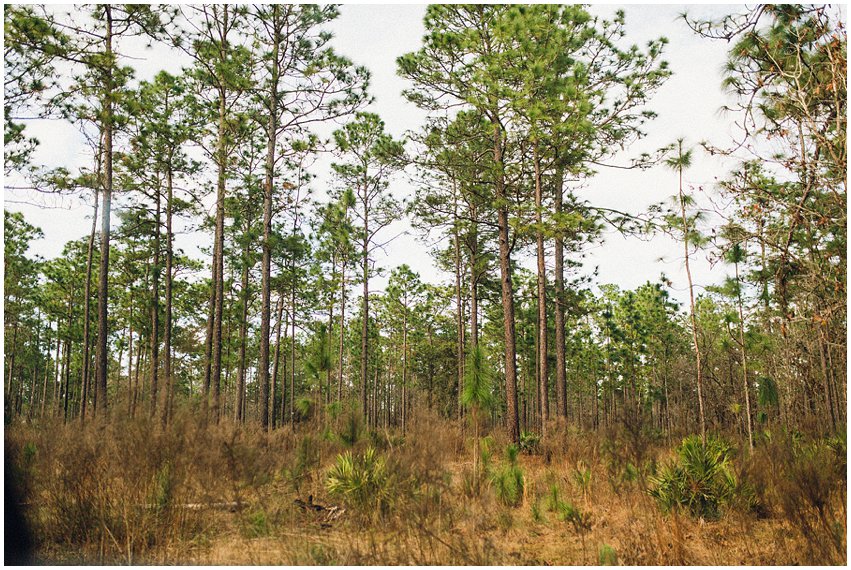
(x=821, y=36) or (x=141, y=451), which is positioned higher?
(x=821, y=36)

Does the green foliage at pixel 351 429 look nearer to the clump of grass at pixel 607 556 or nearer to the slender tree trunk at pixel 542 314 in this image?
the clump of grass at pixel 607 556

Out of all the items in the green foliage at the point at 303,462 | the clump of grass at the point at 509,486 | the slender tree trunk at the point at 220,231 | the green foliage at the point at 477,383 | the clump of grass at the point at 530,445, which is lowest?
the clump of grass at the point at 530,445

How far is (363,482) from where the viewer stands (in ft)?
21.1

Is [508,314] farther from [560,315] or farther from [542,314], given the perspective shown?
[560,315]

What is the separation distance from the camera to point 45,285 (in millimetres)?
24828

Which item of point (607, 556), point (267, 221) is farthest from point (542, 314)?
point (607, 556)

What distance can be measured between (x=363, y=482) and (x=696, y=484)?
3.89m

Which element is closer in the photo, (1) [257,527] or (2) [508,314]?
(1) [257,527]

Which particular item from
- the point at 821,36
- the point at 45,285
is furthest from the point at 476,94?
the point at 45,285

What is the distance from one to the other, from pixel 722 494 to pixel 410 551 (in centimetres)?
404

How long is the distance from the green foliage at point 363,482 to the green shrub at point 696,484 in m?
3.16

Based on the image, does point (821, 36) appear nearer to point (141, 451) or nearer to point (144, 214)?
point (141, 451)

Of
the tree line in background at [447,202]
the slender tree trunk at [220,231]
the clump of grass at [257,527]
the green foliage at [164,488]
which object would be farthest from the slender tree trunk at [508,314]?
the green foliage at [164,488]

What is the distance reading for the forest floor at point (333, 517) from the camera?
15.8 ft
